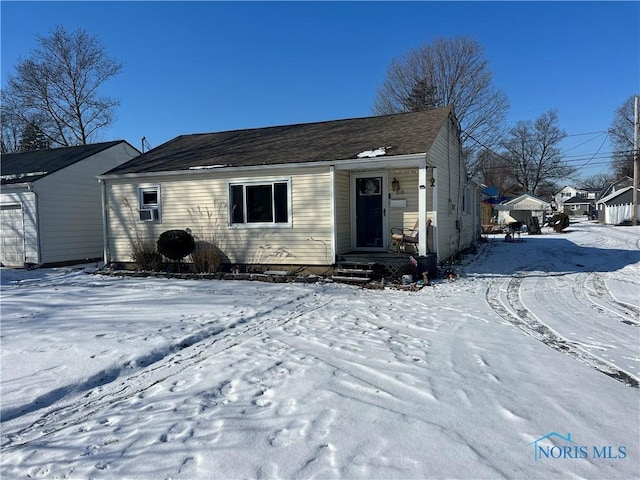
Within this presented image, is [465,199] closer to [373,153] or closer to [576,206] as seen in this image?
[373,153]

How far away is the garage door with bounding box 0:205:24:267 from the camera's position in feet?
45.2

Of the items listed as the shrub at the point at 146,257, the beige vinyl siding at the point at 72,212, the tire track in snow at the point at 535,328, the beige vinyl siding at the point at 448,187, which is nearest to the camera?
the tire track in snow at the point at 535,328

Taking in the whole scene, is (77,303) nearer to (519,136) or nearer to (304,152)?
(304,152)

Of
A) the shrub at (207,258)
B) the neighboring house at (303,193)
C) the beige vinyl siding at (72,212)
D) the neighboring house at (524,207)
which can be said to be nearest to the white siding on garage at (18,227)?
the beige vinyl siding at (72,212)

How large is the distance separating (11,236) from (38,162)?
348cm

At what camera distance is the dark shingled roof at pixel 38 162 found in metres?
14.1

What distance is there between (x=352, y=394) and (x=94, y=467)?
77.2 inches

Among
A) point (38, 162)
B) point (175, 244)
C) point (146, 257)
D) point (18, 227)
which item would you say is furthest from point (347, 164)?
point (38, 162)

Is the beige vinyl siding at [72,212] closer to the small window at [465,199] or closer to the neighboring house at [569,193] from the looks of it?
the small window at [465,199]

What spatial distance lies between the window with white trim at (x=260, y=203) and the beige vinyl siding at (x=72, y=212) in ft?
22.8

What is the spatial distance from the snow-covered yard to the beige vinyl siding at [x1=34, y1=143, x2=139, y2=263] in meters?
7.28

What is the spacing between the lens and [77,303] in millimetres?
7633

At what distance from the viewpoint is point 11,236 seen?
13953 mm

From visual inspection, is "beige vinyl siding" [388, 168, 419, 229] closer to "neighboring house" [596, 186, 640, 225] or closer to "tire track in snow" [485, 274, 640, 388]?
"tire track in snow" [485, 274, 640, 388]
